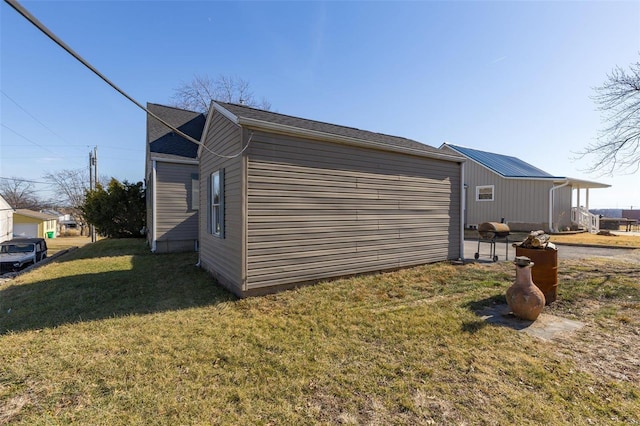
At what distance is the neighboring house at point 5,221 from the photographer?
90.8 ft

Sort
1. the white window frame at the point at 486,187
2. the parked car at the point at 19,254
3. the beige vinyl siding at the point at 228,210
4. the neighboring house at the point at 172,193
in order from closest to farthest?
the beige vinyl siding at the point at 228,210, the neighboring house at the point at 172,193, the parked car at the point at 19,254, the white window frame at the point at 486,187

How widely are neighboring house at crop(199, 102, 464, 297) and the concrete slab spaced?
2667 millimetres

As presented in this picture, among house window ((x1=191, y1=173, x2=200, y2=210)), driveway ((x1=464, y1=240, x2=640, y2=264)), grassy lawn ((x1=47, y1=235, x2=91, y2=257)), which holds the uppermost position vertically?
house window ((x1=191, y1=173, x2=200, y2=210))

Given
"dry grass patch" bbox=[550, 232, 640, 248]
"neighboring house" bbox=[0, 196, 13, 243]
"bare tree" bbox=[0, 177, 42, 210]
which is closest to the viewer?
"dry grass patch" bbox=[550, 232, 640, 248]

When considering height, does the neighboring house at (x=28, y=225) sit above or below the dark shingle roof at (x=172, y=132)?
below

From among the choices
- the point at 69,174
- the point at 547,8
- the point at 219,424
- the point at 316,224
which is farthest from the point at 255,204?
the point at 69,174

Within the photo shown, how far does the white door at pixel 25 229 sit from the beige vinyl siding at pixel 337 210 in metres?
45.4

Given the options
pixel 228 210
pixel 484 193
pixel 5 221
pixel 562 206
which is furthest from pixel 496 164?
pixel 5 221

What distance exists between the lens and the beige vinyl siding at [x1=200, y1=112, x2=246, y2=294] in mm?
5082

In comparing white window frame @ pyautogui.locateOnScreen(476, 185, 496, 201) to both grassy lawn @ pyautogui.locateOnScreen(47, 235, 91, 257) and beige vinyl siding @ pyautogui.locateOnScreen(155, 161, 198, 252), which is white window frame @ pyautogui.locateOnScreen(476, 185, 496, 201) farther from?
grassy lawn @ pyautogui.locateOnScreen(47, 235, 91, 257)

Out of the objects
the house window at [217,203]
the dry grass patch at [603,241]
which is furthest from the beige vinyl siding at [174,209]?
the dry grass patch at [603,241]

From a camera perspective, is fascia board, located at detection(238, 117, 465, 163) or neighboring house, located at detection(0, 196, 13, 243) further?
neighboring house, located at detection(0, 196, 13, 243)

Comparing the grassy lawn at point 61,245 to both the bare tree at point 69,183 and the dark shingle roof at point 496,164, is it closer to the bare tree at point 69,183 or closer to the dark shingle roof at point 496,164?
the bare tree at point 69,183

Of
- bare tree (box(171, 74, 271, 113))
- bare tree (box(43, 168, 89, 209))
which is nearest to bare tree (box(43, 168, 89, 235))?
bare tree (box(43, 168, 89, 209))
